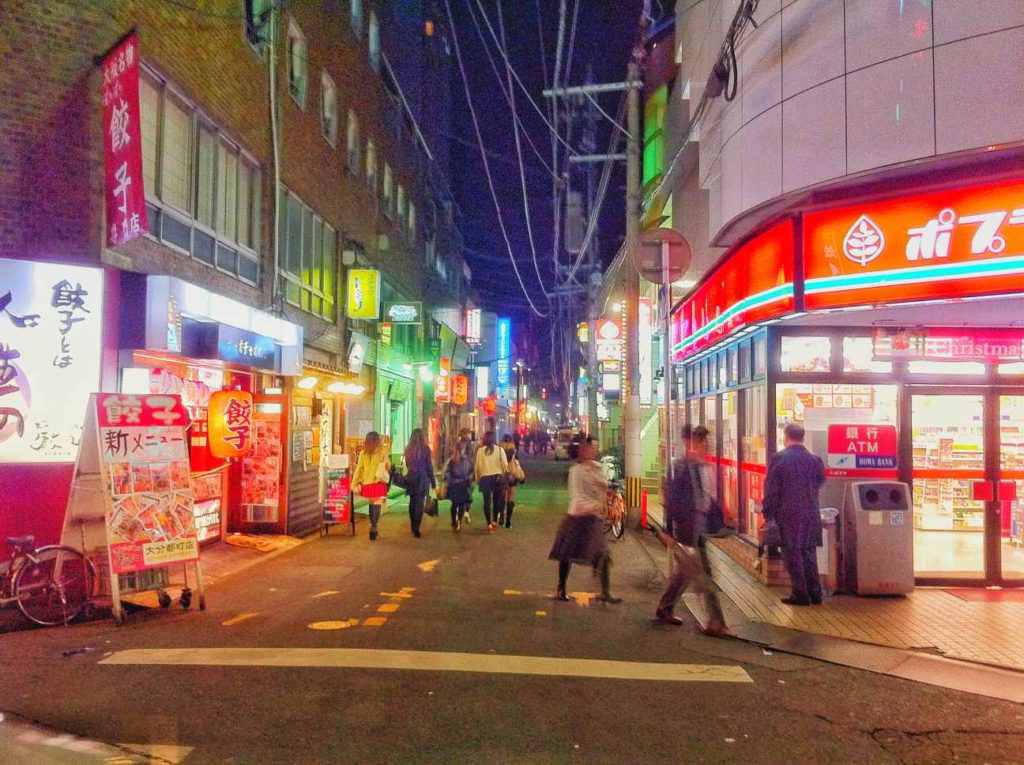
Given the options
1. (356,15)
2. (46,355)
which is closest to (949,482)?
(46,355)

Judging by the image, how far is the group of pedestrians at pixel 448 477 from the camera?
42.2 feet

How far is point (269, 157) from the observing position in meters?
13.0

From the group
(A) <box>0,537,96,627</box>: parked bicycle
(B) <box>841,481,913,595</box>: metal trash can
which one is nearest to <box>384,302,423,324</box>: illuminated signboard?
(A) <box>0,537,96,627</box>: parked bicycle

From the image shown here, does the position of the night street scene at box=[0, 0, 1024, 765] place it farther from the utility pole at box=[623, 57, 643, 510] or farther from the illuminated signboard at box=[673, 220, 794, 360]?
the utility pole at box=[623, 57, 643, 510]

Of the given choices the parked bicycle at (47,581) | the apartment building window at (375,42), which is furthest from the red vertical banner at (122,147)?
the apartment building window at (375,42)

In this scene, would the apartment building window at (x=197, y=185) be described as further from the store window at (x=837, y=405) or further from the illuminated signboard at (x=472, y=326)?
the illuminated signboard at (x=472, y=326)

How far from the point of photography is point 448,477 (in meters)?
13.8

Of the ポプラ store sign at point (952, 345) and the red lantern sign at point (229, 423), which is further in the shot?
the red lantern sign at point (229, 423)

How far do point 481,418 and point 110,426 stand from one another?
1539 inches

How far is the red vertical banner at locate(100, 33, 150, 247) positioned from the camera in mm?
8109

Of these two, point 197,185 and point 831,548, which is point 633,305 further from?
point 197,185

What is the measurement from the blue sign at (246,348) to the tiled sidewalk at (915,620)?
22.5 feet

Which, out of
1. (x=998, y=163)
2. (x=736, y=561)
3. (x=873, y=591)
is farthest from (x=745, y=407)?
(x=998, y=163)

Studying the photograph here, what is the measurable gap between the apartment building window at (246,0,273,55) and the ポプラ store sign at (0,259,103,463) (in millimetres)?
5827
